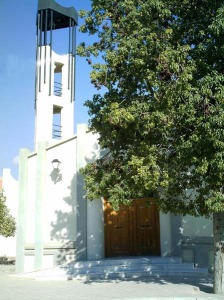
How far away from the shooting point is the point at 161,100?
8.45m

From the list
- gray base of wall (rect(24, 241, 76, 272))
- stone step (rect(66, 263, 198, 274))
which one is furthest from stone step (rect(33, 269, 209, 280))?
gray base of wall (rect(24, 241, 76, 272))

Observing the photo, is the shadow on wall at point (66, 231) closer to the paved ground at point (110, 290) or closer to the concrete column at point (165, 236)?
the paved ground at point (110, 290)

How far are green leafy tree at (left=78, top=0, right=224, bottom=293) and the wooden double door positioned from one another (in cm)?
452

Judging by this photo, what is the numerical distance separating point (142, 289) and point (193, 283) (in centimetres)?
152

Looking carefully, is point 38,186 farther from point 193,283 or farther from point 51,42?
point 51,42

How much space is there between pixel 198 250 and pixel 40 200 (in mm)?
5330

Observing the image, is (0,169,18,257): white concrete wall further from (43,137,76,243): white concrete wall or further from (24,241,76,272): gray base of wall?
(24,241,76,272): gray base of wall

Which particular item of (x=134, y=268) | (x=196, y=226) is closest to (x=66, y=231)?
(x=134, y=268)

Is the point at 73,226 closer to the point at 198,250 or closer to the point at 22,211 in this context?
the point at 22,211

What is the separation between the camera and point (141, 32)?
858 cm

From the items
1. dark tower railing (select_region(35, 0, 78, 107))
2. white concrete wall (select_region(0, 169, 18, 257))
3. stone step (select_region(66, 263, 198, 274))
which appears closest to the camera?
stone step (select_region(66, 263, 198, 274))

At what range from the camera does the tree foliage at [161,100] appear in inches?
315

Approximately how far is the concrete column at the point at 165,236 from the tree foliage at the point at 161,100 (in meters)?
3.63

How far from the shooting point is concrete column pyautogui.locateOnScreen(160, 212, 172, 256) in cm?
1296
